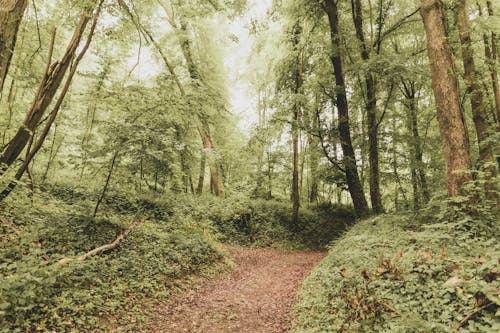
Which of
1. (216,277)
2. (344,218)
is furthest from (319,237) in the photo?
(216,277)

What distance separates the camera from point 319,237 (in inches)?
570

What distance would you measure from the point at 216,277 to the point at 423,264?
5614 millimetres

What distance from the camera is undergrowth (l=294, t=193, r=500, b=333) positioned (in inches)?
126

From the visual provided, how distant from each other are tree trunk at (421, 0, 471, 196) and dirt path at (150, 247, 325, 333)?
466cm

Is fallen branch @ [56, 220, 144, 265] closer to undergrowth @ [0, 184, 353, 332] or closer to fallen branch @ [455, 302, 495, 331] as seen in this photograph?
undergrowth @ [0, 184, 353, 332]

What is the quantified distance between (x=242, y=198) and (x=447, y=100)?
10.7 meters

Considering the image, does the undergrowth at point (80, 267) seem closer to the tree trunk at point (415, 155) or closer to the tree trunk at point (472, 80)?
the tree trunk at point (472, 80)

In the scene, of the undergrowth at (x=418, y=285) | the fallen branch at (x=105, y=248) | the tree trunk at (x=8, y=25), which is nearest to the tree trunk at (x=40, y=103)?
the tree trunk at (x=8, y=25)

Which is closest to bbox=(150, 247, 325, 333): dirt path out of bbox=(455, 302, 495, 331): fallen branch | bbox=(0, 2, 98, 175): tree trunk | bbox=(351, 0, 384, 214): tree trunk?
bbox=(455, 302, 495, 331): fallen branch

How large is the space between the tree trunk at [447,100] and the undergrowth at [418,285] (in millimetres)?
776

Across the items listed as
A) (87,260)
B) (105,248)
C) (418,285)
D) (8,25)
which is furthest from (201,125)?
(418,285)

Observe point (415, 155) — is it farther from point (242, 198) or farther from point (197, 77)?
point (197, 77)

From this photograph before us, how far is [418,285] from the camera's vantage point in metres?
3.96

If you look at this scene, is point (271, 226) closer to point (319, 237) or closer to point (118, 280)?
point (319, 237)
